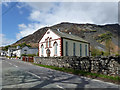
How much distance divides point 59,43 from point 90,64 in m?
13.1

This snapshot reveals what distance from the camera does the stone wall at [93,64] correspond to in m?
9.11

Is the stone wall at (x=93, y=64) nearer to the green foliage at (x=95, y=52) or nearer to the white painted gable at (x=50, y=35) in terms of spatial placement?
the white painted gable at (x=50, y=35)

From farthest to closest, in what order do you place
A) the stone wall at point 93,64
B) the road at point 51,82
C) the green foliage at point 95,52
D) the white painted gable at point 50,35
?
the green foliage at point 95,52, the white painted gable at point 50,35, the stone wall at point 93,64, the road at point 51,82

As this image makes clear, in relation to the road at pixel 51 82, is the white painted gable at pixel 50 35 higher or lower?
higher

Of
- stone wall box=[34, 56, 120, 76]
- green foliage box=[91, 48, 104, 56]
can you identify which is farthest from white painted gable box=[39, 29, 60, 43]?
green foliage box=[91, 48, 104, 56]

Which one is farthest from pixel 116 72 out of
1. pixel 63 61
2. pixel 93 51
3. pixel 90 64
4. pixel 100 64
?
pixel 93 51

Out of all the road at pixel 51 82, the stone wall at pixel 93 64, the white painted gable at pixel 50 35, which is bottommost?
the road at pixel 51 82

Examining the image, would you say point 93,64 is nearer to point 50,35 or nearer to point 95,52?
point 50,35

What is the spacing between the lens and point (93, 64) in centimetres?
1121

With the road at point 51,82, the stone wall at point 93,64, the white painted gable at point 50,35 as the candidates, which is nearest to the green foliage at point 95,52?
the white painted gable at point 50,35

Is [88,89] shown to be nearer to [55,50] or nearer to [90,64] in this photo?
[90,64]

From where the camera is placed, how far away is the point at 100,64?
1046cm

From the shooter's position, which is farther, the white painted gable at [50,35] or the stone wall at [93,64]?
the white painted gable at [50,35]

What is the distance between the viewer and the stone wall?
9.11 meters
